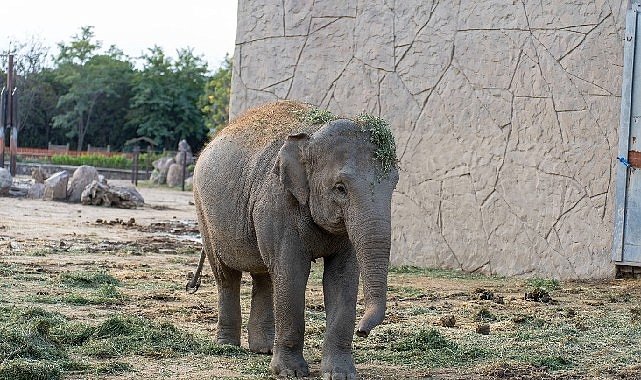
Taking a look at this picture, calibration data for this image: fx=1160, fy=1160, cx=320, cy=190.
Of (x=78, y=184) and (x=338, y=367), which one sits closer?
(x=338, y=367)

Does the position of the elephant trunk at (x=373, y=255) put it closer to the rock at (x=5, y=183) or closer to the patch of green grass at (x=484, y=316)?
the patch of green grass at (x=484, y=316)

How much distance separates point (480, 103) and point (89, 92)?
47921mm

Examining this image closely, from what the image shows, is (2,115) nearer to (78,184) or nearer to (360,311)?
(78,184)

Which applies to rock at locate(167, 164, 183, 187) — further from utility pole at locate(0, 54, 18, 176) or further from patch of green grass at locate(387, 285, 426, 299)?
patch of green grass at locate(387, 285, 426, 299)

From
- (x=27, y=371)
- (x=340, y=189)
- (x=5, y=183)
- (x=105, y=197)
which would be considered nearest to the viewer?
(x=27, y=371)

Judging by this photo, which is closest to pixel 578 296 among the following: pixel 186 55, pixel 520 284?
pixel 520 284

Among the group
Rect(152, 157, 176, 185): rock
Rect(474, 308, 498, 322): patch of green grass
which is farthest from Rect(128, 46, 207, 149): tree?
Rect(474, 308, 498, 322): patch of green grass

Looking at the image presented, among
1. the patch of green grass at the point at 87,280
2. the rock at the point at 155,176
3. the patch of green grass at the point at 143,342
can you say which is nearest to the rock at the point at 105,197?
the patch of green grass at the point at 87,280

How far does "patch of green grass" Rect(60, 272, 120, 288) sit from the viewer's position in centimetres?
961

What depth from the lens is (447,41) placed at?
38.3 feet

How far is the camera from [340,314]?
19.2ft

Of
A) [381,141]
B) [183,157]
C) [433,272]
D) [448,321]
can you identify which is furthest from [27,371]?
[183,157]

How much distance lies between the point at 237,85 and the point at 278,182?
6997mm

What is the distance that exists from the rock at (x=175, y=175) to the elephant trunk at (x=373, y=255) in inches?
1121
